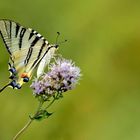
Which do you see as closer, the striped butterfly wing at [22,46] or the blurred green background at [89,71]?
the striped butterfly wing at [22,46]

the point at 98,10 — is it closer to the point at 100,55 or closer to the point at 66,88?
the point at 100,55

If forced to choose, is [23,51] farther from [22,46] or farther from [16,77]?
[16,77]

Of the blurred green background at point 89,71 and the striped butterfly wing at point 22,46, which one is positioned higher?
the blurred green background at point 89,71

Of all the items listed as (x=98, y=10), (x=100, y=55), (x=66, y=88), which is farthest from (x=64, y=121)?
(x=66, y=88)

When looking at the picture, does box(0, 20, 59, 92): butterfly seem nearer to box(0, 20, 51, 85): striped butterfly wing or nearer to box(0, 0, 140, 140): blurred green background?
box(0, 20, 51, 85): striped butterfly wing

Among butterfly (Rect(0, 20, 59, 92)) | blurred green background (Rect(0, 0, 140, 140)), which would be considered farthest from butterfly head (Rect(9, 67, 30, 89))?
blurred green background (Rect(0, 0, 140, 140))

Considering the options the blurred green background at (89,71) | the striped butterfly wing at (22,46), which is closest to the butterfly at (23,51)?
the striped butterfly wing at (22,46)

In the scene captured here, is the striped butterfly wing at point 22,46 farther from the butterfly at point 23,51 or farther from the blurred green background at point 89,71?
the blurred green background at point 89,71
